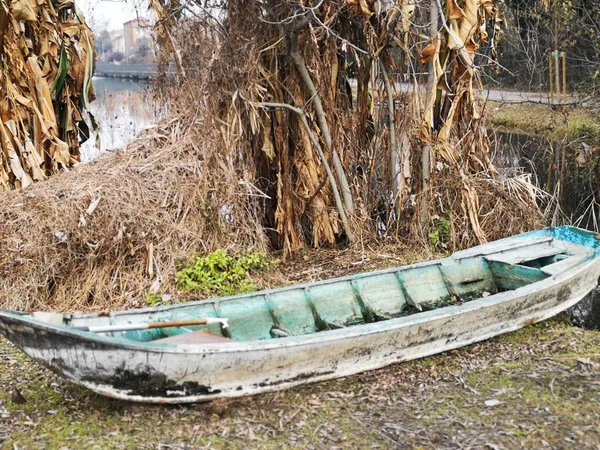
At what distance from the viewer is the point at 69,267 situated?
6527 mm

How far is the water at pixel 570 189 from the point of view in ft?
24.6

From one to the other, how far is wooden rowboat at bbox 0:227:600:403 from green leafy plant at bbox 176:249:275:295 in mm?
1156

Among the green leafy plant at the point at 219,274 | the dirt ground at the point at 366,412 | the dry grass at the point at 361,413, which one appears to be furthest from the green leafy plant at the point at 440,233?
the dry grass at the point at 361,413

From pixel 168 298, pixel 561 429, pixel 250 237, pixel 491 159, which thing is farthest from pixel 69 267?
pixel 491 159

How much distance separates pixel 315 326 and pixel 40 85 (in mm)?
4994

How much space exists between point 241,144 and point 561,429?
175 inches

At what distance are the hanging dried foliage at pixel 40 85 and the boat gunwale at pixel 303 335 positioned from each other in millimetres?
4112

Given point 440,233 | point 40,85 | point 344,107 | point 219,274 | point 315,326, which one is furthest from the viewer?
point 40,85

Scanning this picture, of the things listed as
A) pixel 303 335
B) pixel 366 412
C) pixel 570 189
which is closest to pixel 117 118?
pixel 570 189

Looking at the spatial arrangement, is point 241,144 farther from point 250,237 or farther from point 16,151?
point 16,151

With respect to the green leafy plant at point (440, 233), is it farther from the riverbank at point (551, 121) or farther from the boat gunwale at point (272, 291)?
the riverbank at point (551, 121)

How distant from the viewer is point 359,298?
5941 millimetres

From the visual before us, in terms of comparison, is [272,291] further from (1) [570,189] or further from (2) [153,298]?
(1) [570,189]

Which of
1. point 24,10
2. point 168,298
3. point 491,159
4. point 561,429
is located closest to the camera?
point 561,429
